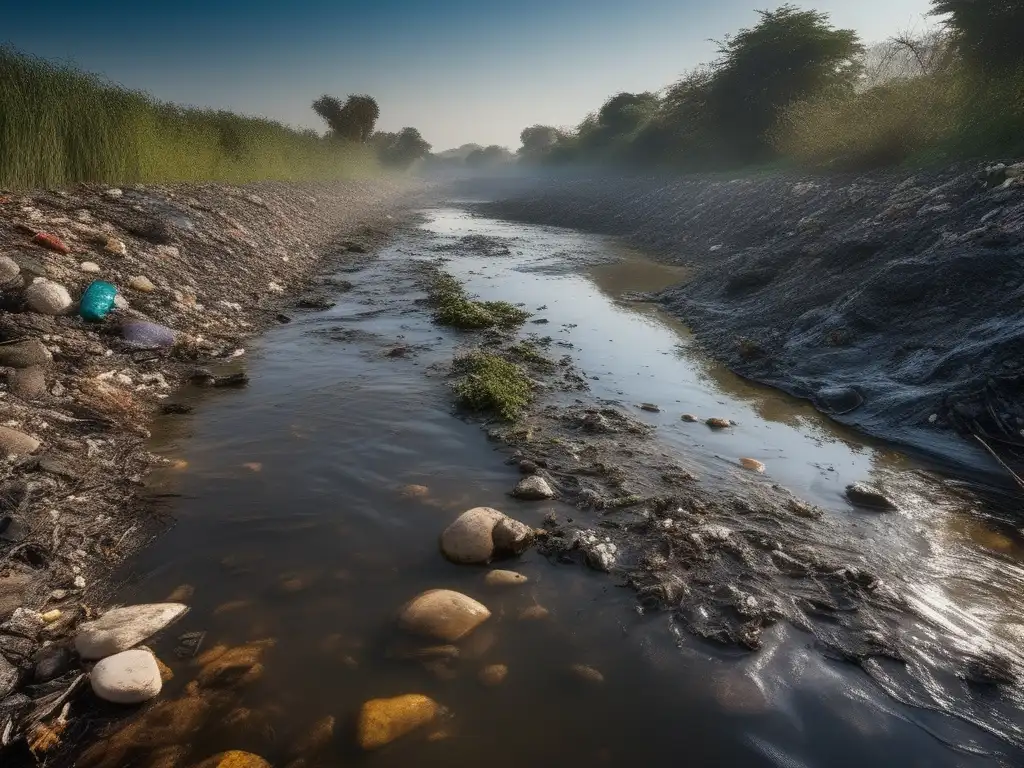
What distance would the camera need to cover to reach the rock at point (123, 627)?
2.44 meters

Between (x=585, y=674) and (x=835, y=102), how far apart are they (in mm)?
21758

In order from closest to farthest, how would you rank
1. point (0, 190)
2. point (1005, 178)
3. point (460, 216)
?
point (0, 190) < point (1005, 178) < point (460, 216)

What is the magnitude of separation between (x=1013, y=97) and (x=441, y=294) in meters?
11.4

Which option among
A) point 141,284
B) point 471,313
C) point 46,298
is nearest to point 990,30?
point 471,313

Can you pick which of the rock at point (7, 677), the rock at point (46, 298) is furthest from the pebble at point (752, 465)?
the rock at point (46, 298)

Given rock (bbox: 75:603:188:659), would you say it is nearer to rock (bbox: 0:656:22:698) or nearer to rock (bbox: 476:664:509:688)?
rock (bbox: 0:656:22:698)

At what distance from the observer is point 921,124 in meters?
12.6

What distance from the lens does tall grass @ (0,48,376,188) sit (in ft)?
25.4

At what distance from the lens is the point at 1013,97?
10469mm

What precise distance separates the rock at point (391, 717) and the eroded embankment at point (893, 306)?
16.6 ft

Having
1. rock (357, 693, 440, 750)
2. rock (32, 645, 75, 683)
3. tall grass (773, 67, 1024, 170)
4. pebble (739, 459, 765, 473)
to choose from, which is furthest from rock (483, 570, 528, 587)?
tall grass (773, 67, 1024, 170)

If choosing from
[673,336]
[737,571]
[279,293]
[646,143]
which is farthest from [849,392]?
[646,143]

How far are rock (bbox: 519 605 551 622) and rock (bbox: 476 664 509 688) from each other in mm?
328

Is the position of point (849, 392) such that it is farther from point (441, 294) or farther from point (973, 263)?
point (441, 294)
